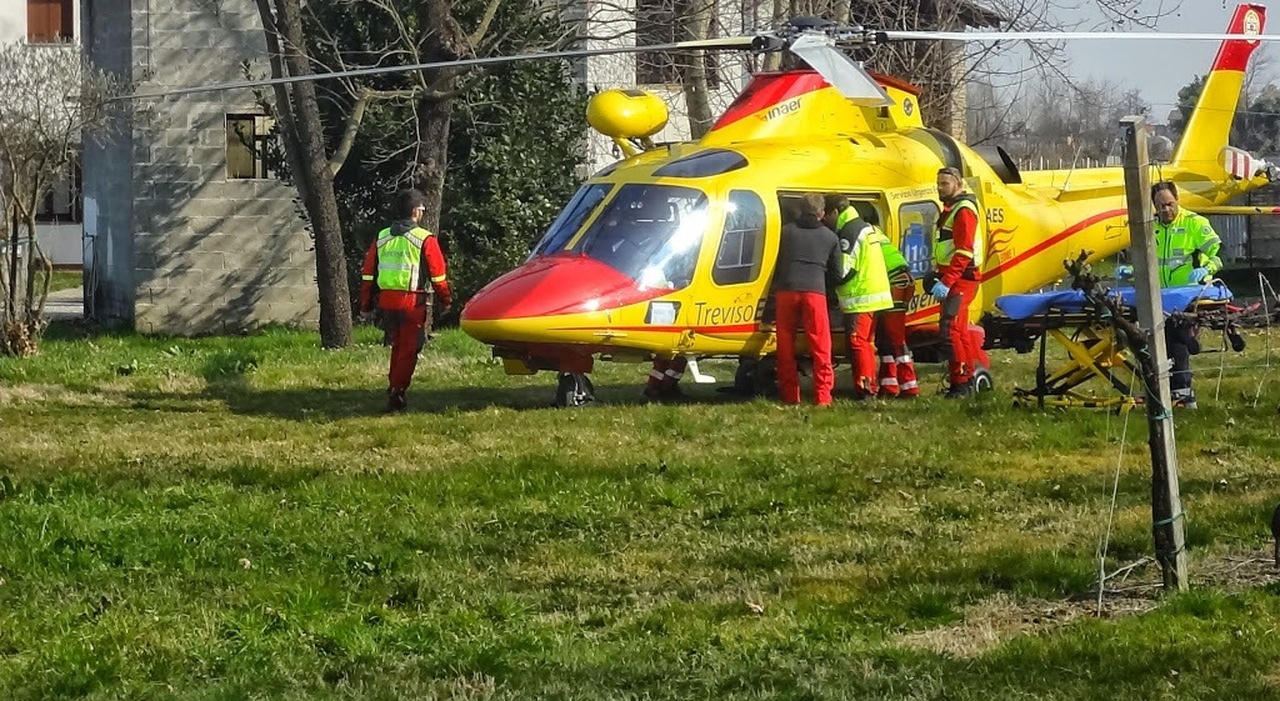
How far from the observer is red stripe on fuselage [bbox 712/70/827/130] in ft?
51.5

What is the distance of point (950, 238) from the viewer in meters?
15.0

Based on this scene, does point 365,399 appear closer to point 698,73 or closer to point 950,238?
point 950,238

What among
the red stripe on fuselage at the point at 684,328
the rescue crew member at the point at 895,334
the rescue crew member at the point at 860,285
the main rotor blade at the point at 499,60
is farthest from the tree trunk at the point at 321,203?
the main rotor blade at the point at 499,60

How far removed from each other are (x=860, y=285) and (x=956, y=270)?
78cm

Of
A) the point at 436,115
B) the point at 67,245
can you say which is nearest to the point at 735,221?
the point at 436,115

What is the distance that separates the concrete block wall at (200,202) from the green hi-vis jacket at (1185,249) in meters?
14.7

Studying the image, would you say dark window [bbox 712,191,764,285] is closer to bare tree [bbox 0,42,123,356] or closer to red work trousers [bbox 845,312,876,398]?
red work trousers [bbox 845,312,876,398]

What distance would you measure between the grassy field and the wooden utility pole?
0.25 meters

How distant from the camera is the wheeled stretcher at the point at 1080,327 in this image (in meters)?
13.6

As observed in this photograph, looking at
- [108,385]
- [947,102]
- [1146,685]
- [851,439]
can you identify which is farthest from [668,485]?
[947,102]

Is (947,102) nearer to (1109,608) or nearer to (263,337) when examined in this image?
(263,337)

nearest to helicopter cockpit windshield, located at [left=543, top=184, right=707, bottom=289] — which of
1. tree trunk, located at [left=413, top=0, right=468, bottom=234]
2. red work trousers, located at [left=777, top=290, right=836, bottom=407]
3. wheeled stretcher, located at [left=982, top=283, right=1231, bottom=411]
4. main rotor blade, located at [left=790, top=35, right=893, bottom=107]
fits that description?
red work trousers, located at [left=777, top=290, right=836, bottom=407]

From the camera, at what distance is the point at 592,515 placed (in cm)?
1001

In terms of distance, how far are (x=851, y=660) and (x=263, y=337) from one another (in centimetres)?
1798
